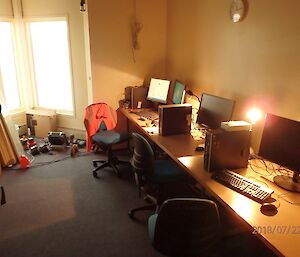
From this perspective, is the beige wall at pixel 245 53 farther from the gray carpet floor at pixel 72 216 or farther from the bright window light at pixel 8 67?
the bright window light at pixel 8 67

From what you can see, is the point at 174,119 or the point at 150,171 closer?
the point at 150,171

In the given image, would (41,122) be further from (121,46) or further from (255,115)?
(255,115)

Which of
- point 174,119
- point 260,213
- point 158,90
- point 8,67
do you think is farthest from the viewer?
point 8,67

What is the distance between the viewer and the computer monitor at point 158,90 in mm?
4015

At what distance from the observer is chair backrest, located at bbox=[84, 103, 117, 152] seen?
3863 millimetres

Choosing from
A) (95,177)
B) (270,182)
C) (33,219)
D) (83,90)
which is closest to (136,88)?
(83,90)

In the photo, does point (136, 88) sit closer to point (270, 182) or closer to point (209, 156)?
point (209, 156)

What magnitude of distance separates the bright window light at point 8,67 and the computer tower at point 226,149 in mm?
3874

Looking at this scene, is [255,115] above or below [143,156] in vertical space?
above

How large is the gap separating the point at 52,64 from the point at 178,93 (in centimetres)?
258

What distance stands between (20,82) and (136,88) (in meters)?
2.31

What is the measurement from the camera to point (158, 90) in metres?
4.12

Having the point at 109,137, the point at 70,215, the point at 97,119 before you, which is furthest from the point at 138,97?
the point at 70,215

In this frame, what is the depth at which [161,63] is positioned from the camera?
4621 mm
